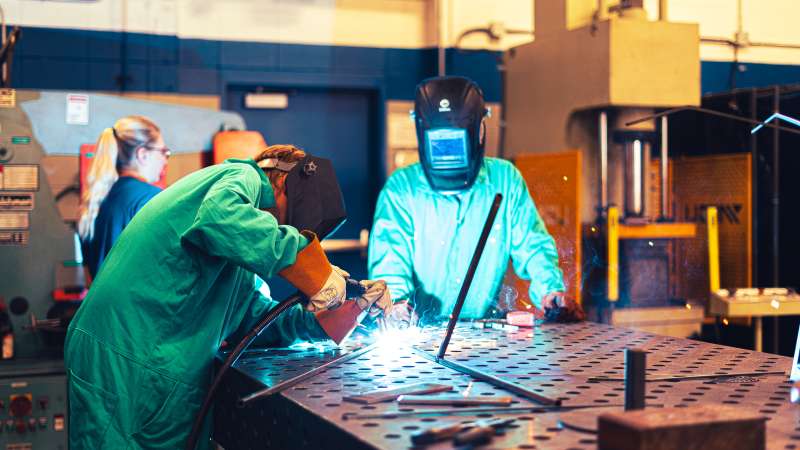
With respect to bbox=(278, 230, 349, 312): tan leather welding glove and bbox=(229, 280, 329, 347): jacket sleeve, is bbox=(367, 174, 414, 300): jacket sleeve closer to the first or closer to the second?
bbox=(229, 280, 329, 347): jacket sleeve

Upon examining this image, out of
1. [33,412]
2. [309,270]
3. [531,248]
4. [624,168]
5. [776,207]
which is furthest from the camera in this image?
[624,168]

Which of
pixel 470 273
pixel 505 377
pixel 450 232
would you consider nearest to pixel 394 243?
pixel 450 232

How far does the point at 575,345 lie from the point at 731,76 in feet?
15.4

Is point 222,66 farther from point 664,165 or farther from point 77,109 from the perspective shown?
point 664,165

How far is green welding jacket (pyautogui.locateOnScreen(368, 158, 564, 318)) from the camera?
9.51 ft

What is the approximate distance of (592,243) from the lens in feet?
13.6

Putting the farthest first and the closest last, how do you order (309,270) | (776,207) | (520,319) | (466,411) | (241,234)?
(776,207), (520,319), (309,270), (241,234), (466,411)

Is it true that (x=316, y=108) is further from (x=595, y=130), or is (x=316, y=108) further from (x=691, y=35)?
Answer: (x=691, y=35)

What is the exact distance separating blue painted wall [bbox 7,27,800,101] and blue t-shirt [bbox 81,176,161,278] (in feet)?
5.47

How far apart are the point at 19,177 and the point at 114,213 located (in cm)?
51

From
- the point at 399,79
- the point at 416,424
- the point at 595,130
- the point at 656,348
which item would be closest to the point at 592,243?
the point at 595,130

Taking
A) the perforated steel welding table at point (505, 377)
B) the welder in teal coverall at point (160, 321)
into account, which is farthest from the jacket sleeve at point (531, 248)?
the welder in teal coverall at point (160, 321)

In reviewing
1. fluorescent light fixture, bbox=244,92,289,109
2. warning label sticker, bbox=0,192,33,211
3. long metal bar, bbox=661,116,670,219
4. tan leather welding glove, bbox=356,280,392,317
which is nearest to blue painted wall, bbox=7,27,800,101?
fluorescent light fixture, bbox=244,92,289,109

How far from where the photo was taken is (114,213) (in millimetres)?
3424
